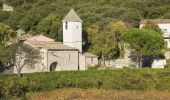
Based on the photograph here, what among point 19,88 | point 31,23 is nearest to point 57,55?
point 19,88

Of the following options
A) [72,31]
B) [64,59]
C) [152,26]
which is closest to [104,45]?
[72,31]

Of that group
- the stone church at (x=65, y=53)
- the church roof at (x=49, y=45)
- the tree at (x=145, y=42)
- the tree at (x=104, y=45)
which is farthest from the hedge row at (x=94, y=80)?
the tree at (x=104, y=45)

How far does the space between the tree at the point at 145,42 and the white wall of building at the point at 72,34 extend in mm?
7327

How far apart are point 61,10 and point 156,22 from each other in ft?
79.0

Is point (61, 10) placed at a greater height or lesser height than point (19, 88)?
greater

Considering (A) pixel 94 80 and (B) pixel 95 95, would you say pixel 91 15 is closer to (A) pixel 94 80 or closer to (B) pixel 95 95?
(A) pixel 94 80

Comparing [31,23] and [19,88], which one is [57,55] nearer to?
[19,88]

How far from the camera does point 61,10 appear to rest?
97312 mm

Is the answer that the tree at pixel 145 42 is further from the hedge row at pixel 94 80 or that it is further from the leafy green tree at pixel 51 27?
the leafy green tree at pixel 51 27

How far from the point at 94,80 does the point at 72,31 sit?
22313 millimetres

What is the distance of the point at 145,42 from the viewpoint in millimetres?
66000

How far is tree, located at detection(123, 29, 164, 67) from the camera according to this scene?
65.6 m

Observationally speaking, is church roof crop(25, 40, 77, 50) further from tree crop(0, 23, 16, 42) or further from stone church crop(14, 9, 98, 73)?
tree crop(0, 23, 16, 42)

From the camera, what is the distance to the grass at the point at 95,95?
39875mm
